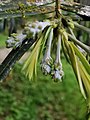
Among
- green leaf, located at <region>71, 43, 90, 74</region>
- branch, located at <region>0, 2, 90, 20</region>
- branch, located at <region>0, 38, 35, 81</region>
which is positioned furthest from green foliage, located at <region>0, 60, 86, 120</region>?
green leaf, located at <region>71, 43, 90, 74</region>

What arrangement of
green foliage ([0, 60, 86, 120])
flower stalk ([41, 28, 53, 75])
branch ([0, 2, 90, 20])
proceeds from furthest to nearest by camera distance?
1. green foliage ([0, 60, 86, 120])
2. branch ([0, 2, 90, 20])
3. flower stalk ([41, 28, 53, 75])

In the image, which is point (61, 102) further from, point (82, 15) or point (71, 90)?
point (82, 15)

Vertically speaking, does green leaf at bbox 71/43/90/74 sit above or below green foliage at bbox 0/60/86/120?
above

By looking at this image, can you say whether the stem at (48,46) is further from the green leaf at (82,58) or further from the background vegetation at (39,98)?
the background vegetation at (39,98)

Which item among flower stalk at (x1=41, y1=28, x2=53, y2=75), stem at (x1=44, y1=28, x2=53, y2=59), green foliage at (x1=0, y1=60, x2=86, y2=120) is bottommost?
green foliage at (x1=0, y1=60, x2=86, y2=120)

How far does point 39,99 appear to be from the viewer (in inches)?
109

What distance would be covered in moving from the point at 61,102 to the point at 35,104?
22cm

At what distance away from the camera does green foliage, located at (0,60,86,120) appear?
103 inches

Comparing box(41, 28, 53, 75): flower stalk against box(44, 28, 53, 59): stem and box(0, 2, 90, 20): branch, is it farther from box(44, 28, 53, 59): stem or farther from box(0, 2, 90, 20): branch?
box(0, 2, 90, 20): branch

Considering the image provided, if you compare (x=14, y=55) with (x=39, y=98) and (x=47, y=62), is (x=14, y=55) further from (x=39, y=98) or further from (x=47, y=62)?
Result: (x=39, y=98)

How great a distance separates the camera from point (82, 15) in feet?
2.86

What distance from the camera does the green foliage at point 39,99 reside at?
2.62 m

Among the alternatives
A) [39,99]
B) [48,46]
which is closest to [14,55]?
[48,46]

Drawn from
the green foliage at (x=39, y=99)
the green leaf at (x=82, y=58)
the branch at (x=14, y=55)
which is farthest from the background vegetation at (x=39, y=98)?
the green leaf at (x=82, y=58)
